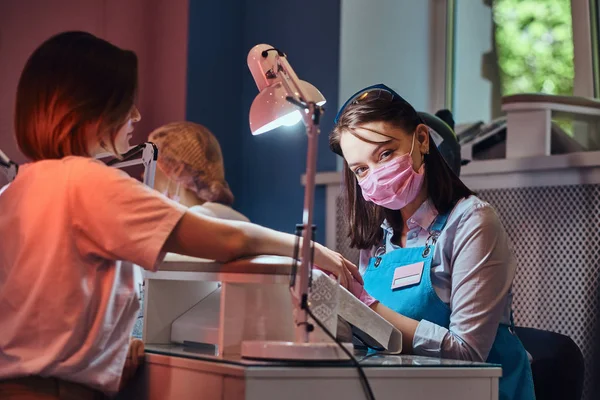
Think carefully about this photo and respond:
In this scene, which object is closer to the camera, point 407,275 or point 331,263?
point 331,263

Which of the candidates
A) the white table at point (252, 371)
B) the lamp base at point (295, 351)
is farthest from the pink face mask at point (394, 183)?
the lamp base at point (295, 351)

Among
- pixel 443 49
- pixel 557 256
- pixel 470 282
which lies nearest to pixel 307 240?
pixel 470 282

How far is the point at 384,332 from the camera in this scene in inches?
61.6

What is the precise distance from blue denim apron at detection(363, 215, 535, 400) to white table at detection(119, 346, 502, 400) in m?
0.40

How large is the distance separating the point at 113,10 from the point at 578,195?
75.2 inches

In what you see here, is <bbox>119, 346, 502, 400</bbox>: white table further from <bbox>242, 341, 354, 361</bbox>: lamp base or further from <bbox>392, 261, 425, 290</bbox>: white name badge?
<bbox>392, 261, 425, 290</bbox>: white name badge

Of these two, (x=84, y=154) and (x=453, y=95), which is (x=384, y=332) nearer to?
(x=84, y=154)

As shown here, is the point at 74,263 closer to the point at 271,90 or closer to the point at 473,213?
the point at 271,90

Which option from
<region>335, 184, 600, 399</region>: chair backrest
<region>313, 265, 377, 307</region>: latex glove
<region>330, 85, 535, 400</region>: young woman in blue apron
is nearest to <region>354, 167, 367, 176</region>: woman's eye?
<region>330, 85, 535, 400</region>: young woman in blue apron

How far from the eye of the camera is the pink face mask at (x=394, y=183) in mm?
1944

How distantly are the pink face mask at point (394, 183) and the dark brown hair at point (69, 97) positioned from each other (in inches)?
27.9

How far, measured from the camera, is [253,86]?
346cm

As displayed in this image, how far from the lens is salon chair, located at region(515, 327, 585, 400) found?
6.45 ft

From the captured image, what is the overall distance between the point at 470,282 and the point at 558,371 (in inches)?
14.3
